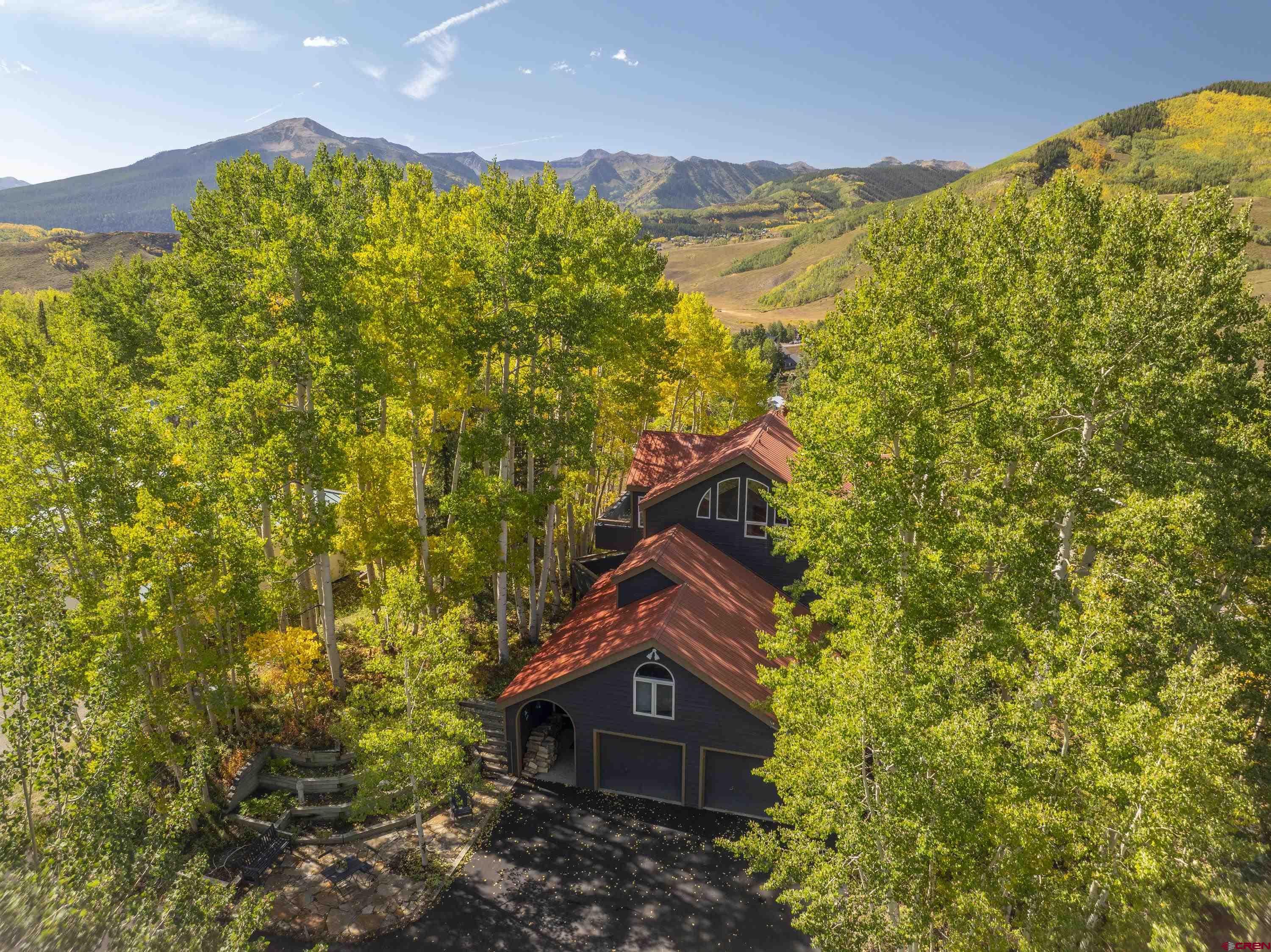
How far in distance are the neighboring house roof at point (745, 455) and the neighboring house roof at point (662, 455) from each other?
0.83 ft

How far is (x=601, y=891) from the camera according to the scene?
16.6 meters

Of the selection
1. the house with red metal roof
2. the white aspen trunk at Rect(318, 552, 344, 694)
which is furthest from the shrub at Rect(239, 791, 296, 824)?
the house with red metal roof

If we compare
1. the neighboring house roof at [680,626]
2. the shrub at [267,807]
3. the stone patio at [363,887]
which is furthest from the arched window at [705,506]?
the shrub at [267,807]

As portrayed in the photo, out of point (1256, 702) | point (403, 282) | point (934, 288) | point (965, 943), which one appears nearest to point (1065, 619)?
point (965, 943)

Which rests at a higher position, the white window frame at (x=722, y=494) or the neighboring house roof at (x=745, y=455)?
the neighboring house roof at (x=745, y=455)

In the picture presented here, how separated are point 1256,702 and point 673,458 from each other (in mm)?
21458

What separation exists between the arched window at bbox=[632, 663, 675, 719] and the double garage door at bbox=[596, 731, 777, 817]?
96 cm

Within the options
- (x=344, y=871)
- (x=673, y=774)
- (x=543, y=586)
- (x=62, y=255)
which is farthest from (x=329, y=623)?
(x=62, y=255)

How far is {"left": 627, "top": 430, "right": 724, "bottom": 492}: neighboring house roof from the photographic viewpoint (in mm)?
29969

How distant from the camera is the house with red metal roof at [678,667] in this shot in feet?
61.6

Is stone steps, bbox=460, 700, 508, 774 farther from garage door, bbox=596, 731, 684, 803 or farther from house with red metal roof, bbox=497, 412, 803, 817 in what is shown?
garage door, bbox=596, 731, 684, 803

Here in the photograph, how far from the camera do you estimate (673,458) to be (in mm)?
30719

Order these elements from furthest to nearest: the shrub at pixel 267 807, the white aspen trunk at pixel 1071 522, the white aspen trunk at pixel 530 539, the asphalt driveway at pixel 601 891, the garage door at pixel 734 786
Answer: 1. the white aspen trunk at pixel 530 539
2. the garage door at pixel 734 786
3. the shrub at pixel 267 807
4. the asphalt driveway at pixel 601 891
5. the white aspen trunk at pixel 1071 522

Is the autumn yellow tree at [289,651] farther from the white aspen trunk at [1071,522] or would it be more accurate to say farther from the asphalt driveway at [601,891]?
the white aspen trunk at [1071,522]
